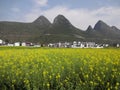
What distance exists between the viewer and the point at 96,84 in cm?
859

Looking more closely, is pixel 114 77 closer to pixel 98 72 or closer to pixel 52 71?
pixel 98 72

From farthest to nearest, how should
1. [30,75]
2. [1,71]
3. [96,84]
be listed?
1. [1,71]
2. [30,75]
3. [96,84]

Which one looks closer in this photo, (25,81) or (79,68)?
(25,81)

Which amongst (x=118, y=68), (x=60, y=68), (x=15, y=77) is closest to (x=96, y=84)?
(x=118, y=68)

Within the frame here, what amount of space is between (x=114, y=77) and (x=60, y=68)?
7.63ft

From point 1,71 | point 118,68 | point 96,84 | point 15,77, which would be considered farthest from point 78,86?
point 1,71

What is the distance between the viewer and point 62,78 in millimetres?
9867

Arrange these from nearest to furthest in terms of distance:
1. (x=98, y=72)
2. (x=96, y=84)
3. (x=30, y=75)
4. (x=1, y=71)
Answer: (x=96, y=84) → (x=98, y=72) → (x=30, y=75) → (x=1, y=71)

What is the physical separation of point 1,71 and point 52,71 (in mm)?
2557

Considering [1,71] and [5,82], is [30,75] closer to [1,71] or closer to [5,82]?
[5,82]

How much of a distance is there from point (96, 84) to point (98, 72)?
1086 millimetres

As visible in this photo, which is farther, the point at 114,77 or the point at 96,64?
the point at 96,64

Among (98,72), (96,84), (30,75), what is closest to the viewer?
(96,84)

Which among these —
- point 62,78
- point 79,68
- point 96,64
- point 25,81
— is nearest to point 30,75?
point 25,81
